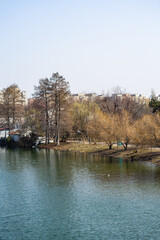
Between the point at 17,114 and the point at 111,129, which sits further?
the point at 17,114

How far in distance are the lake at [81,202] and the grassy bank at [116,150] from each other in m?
4.22

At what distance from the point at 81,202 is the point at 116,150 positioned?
31.3m

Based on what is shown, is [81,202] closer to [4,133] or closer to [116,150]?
[116,150]

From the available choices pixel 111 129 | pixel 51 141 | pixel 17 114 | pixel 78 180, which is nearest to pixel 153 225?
pixel 78 180

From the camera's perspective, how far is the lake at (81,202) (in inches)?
818

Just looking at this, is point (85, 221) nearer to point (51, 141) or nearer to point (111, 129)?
point (111, 129)

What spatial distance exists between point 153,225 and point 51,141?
60279 mm

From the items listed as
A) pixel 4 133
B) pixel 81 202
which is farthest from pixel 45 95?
pixel 81 202

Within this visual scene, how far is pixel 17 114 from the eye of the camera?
89188 millimetres

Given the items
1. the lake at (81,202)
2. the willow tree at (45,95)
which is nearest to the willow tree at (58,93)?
the willow tree at (45,95)

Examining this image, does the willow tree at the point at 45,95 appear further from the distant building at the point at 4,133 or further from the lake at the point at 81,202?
the lake at the point at 81,202

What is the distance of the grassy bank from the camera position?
48.5 metres

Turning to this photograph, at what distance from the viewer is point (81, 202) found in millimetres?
27016

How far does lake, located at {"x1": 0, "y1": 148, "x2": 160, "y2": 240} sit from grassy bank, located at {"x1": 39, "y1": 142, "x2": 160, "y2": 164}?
4.22 meters
